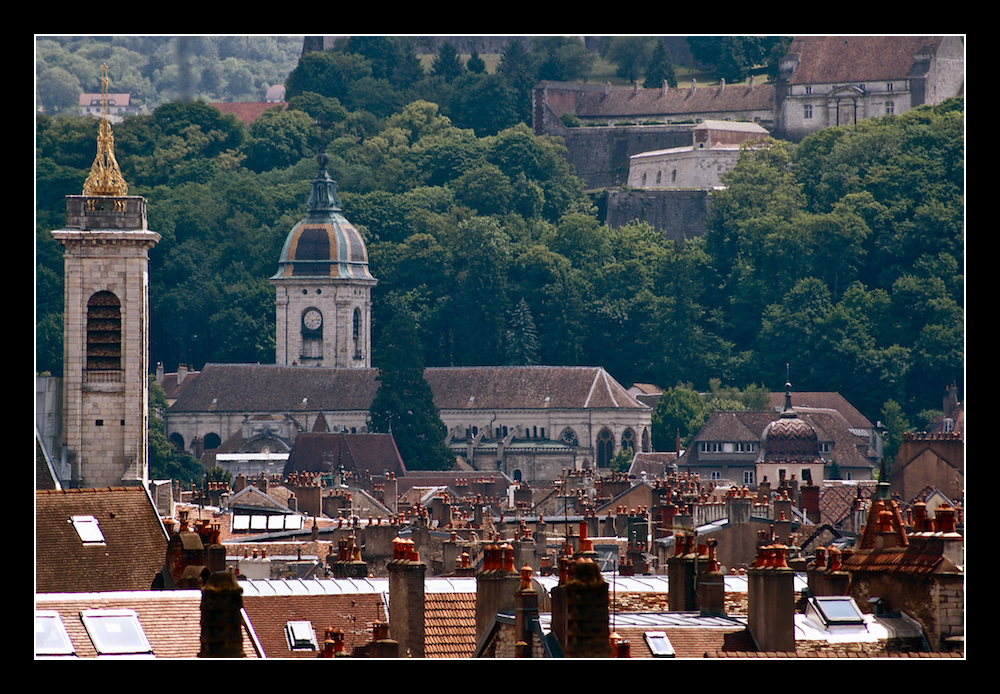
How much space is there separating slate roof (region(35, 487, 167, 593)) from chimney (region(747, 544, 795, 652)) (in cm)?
918

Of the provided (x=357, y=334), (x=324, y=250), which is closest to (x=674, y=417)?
(x=357, y=334)

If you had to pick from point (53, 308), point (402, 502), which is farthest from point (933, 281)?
point (402, 502)

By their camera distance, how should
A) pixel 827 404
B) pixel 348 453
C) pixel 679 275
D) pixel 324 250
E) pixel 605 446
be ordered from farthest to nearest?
pixel 679 275
pixel 324 250
pixel 605 446
pixel 827 404
pixel 348 453

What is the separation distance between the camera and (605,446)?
163 meters

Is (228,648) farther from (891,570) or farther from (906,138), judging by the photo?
(906,138)

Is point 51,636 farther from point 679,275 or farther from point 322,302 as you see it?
point 679,275

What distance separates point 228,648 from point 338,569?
696 inches

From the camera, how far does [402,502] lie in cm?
9106

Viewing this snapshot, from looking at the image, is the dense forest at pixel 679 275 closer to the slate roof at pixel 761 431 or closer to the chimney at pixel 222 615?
the slate roof at pixel 761 431

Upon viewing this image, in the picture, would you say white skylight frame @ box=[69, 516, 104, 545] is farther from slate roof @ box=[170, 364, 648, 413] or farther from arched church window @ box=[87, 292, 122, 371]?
slate roof @ box=[170, 364, 648, 413]

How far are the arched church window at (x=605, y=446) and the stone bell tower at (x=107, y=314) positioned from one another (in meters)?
92.6

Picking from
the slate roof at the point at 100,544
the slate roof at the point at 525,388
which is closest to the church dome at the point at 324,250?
the slate roof at the point at 525,388

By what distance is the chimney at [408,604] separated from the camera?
30.5m

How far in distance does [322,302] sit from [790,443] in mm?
57662
